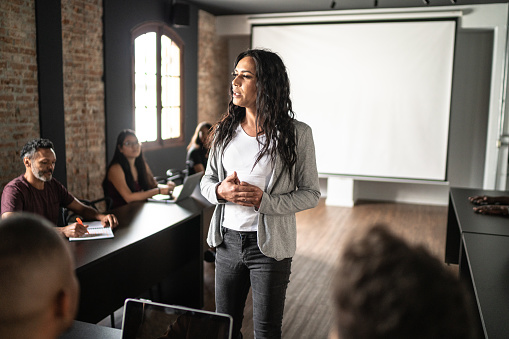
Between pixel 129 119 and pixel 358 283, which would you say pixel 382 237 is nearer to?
pixel 358 283

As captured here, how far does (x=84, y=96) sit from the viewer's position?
4.89 metres

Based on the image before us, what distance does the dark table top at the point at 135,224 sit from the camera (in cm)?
244

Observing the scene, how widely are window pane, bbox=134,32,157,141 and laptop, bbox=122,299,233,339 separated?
470 centimetres

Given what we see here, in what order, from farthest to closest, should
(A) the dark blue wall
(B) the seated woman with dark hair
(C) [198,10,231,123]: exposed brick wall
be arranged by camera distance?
(C) [198,10,231,123]: exposed brick wall, (A) the dark blue wall, (B) the seated woman with dark hair

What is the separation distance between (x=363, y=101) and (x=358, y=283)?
6.91 metres

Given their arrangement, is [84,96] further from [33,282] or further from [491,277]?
[33,282]

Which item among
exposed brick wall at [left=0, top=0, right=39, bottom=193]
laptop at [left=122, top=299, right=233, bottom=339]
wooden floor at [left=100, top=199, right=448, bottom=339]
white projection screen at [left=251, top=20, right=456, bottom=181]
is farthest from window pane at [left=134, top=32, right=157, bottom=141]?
laptop at [left=122, top=299, right=233, bottom=339]

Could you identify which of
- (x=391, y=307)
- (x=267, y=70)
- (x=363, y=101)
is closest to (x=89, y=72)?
(x=267, y=70)

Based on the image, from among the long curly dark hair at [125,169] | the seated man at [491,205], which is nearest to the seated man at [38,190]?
the long curly dark hair at [125,169]

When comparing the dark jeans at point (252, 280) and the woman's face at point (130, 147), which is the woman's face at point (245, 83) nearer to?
the dark jeans at point (252, 280)

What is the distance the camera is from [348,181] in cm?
744

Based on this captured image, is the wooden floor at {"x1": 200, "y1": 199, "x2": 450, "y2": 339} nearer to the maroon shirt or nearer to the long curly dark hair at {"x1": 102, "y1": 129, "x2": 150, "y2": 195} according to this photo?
the long curly dark hair at {"x1": 102, "y1": 129, "x2": 150, "y2": 195}

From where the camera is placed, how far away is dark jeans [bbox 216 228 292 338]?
73.8 inches

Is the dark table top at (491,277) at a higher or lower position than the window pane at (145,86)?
lower
